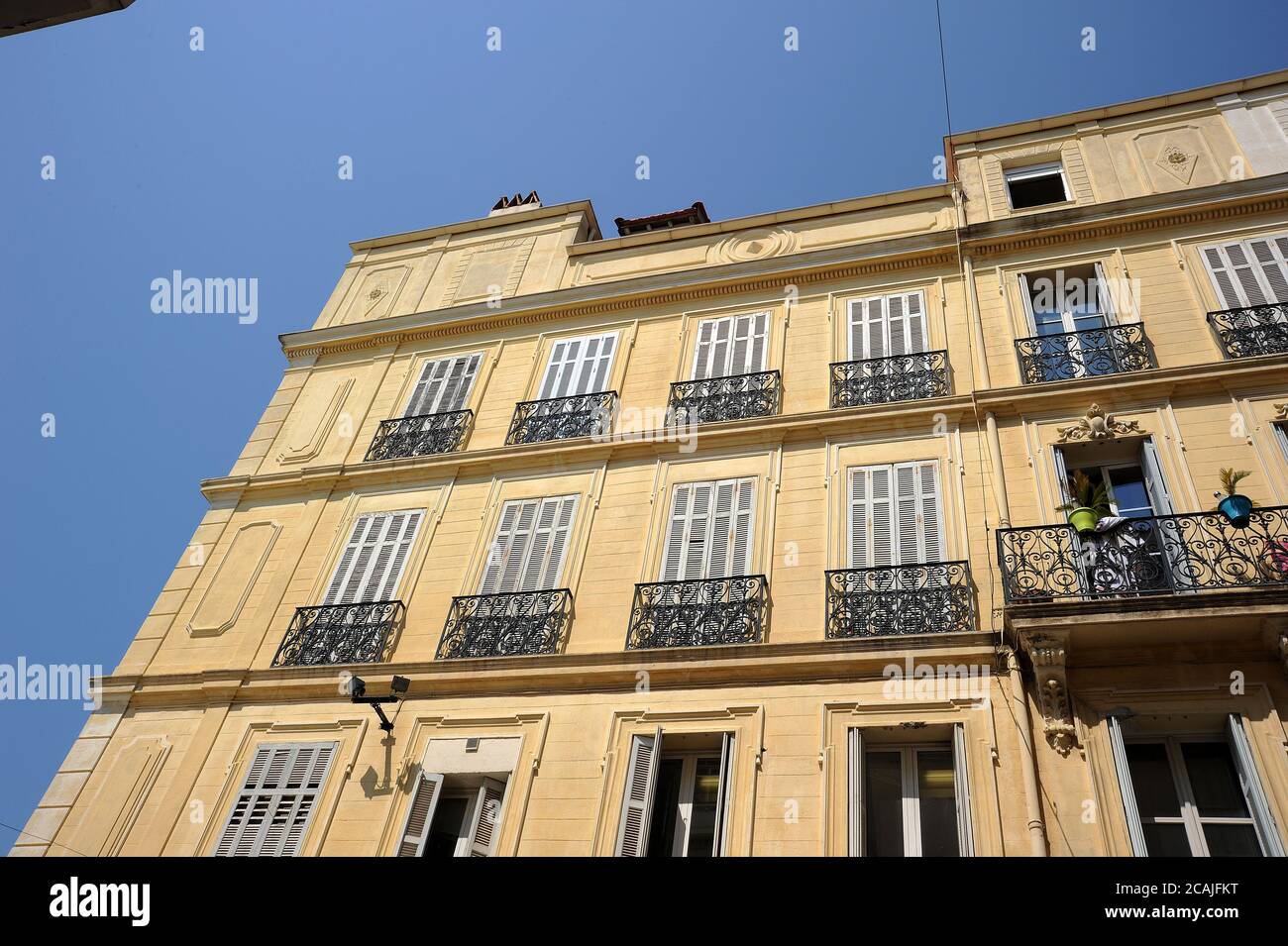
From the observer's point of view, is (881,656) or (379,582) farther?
(379,582)

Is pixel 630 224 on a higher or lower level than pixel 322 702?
higher

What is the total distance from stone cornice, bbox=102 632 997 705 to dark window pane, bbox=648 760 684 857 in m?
0.72

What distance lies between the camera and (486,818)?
8062mm

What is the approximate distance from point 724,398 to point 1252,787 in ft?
20.5

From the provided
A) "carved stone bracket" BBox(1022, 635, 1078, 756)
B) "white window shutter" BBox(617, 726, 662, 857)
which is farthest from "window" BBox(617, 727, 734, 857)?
"carved stone bracket" BBox(1022, 635, 1078, 756)

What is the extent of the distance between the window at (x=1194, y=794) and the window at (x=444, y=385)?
8523 millimetres

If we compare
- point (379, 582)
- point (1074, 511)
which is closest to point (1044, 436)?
point (1074, 511)

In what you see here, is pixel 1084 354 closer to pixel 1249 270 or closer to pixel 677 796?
pixel 1249 270

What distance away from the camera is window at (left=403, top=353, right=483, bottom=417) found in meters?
12.3

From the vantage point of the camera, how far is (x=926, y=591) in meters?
8.13

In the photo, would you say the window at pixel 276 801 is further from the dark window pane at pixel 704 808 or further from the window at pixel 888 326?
the window at pixel 888 326
